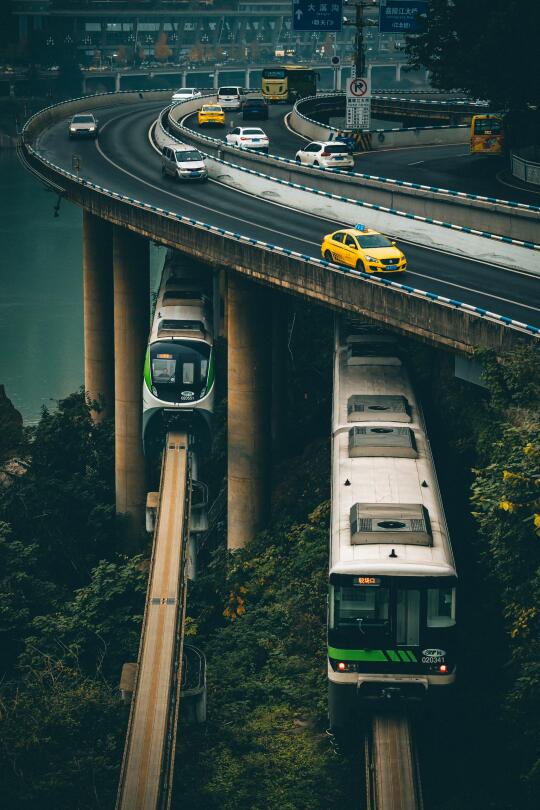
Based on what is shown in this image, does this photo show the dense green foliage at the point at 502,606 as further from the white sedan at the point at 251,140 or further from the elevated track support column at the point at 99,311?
the white sedan at the point at 251,140

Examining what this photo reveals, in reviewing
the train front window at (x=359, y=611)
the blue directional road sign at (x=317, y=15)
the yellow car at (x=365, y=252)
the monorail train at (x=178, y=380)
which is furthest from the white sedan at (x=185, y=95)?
the train front window at (x=359, y=611)

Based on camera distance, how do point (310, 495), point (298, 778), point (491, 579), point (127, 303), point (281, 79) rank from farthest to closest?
point (281, 79) < point (127, 303) < point (310, 495) < point (491, 579) < point (298, 778)

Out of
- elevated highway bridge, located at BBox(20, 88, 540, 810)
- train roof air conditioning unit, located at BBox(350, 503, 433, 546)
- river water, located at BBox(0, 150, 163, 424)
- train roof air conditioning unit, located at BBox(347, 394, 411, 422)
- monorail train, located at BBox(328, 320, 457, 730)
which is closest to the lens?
monorail train, located at BBox(328, 320, 457, 730)

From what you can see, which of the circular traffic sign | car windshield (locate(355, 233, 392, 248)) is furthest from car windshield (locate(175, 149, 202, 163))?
car windshield (locate(355, 233, 392, 248))

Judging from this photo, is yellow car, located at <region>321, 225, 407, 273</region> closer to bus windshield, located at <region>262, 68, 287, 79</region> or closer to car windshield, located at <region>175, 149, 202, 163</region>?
car windshield, located at <region>175, 149, 202, 163</region>

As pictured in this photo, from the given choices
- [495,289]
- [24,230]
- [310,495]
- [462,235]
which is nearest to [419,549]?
[495,289]

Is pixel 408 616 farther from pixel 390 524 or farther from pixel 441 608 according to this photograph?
pixel 390 524

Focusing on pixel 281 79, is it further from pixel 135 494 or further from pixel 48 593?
pixel 48 593
